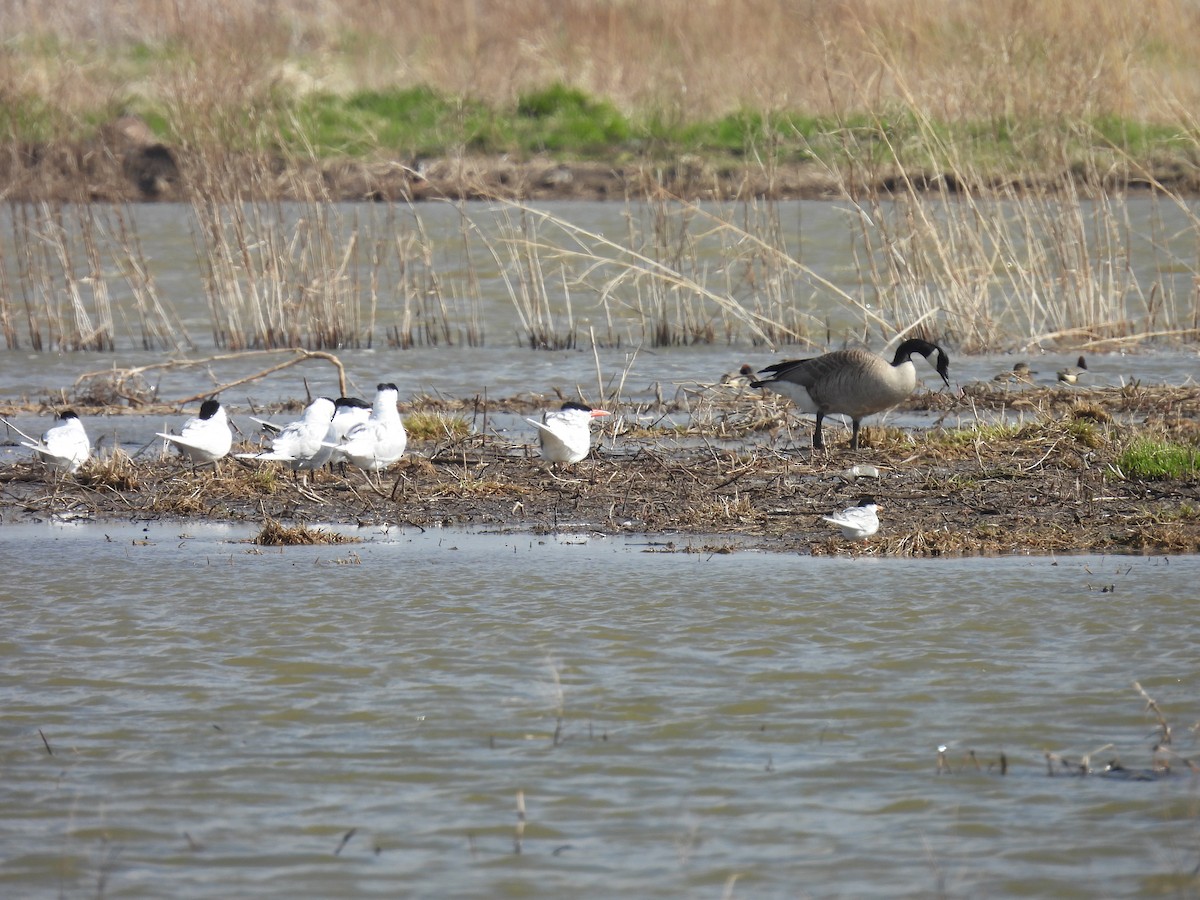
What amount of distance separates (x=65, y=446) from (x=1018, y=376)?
702 cm

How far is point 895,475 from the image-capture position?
29.0ft

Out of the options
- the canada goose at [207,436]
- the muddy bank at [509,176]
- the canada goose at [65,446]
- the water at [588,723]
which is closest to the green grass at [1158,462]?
the water at [588,723]

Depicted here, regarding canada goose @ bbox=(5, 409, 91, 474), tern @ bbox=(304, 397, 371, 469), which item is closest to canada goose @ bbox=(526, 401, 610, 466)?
tern @ bbox=(304, 397, 371, 469)

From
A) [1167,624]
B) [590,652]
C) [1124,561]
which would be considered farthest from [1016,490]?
[590,652]

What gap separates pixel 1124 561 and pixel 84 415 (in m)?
7.96

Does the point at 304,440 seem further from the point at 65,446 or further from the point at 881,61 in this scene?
the point at 881,61

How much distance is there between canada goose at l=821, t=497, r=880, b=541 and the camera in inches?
284

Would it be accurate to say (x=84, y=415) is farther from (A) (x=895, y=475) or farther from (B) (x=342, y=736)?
(B) (x=342, y=736)

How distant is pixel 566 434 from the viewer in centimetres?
871

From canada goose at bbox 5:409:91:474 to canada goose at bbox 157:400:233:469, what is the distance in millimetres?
618

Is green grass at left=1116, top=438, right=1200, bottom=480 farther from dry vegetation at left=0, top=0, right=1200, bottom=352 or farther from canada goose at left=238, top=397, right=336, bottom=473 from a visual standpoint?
canada goose at left=238, top=397, right=336, bottom=473

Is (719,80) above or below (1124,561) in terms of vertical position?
above

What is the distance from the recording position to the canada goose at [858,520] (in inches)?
284

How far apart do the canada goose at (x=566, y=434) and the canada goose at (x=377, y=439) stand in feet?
2.42
